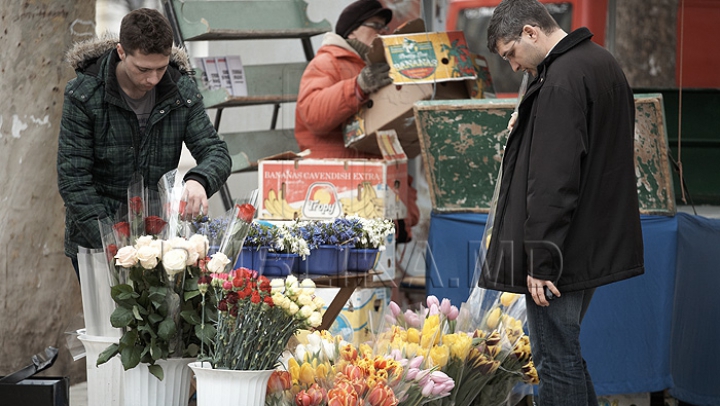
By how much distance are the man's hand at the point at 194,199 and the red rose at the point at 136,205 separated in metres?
0.13

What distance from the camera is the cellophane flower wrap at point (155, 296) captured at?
7.70ft

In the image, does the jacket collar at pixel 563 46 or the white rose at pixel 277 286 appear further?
the jacket collar at pixel 563 46

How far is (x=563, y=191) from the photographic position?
2723 millimetres

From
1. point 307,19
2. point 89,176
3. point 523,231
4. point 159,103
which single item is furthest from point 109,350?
point 307,19

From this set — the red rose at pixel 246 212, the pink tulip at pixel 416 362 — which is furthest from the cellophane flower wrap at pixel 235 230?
the pink tulip at pixel 416 362

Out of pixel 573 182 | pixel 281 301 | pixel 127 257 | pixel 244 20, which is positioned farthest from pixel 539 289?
pixel 244 20

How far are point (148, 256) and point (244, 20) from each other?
3.27m

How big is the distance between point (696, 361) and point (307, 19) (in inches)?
118

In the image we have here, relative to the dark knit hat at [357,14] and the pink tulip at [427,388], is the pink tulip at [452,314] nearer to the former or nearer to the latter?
the pink tulip at [427,388]

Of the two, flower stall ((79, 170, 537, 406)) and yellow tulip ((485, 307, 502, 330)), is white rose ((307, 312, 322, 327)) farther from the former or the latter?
yellow tulip ((485, 307, 502, 330))

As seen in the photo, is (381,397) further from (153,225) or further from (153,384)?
(153,225)

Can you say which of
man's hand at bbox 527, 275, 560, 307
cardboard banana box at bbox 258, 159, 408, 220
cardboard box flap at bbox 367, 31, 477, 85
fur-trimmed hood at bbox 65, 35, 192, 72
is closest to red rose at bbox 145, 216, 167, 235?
fur-trimmed hood at bbox 65, 35, 192, 72

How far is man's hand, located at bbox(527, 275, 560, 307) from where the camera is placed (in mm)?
2773

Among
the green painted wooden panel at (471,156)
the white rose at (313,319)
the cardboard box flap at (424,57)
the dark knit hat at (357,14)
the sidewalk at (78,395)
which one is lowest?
the sidewalk at (78,395)
